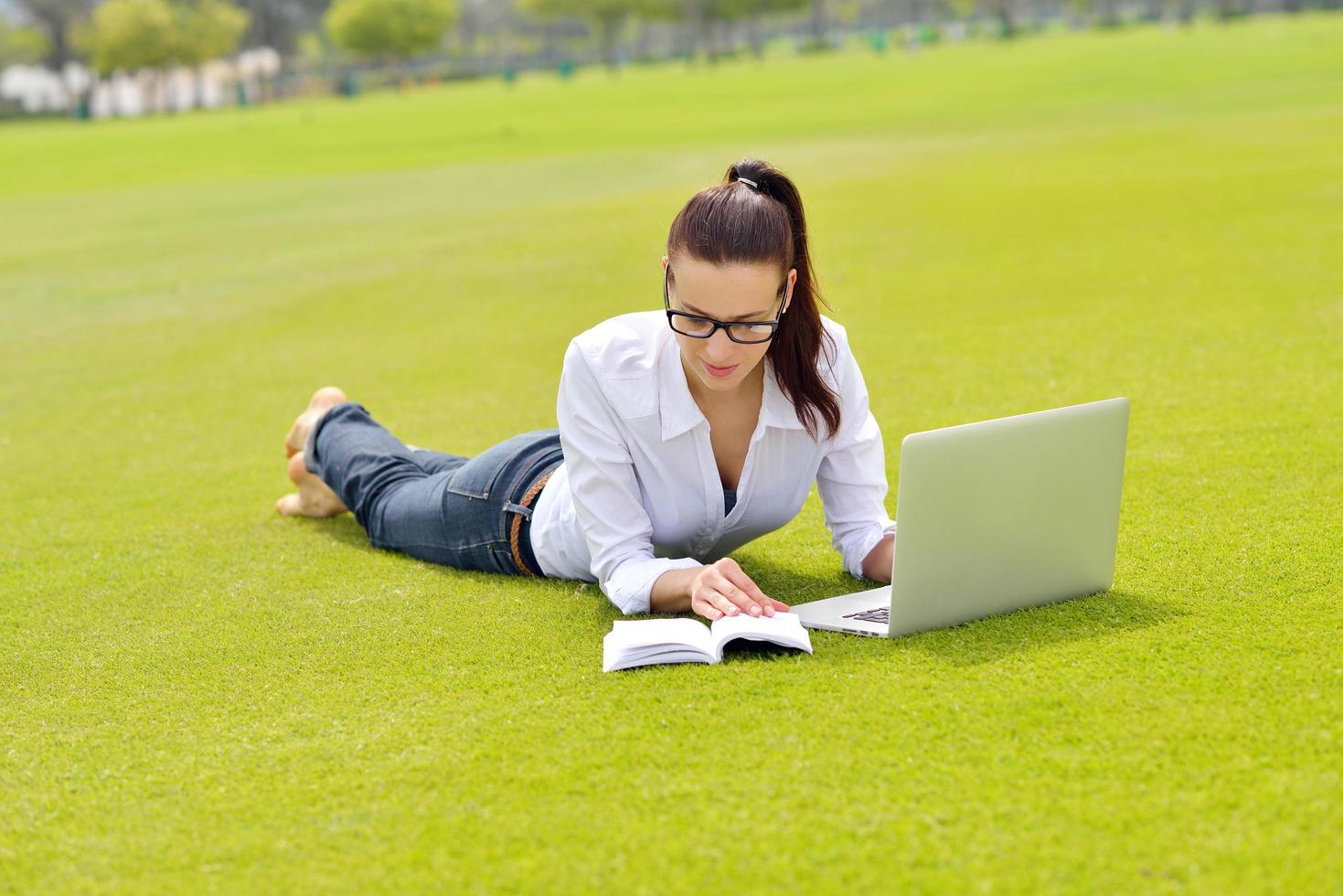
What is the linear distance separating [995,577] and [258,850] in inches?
71.5

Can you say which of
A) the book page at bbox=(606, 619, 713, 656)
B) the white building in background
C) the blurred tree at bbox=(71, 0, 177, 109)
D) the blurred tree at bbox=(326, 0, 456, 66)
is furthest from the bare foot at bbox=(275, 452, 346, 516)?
the blurred tree at bbox=(326, 0, 456, 66)

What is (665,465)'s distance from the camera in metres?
3.73

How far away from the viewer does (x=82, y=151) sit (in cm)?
3859

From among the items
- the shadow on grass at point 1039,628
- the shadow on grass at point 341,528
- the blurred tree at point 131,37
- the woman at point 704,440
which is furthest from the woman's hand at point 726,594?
the blurred tree at point 131,37

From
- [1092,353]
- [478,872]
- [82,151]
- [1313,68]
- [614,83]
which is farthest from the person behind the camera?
[614,83]

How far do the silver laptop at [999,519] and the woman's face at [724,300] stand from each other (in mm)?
479

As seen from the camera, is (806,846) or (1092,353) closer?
(806,846)

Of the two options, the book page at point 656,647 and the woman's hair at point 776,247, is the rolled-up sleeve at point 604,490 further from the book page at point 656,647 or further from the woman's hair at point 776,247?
the woman's hair at point 776,247

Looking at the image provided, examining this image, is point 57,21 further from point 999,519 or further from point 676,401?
point 999,519

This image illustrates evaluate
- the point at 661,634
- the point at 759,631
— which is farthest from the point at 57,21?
the point at 759,631

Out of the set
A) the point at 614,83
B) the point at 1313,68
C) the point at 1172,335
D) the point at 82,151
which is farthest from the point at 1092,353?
the point at 614,83

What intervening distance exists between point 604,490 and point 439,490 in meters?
0.91

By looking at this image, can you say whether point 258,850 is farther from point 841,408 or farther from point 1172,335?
point 1172,335

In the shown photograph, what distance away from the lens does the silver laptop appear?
3.20 meters
